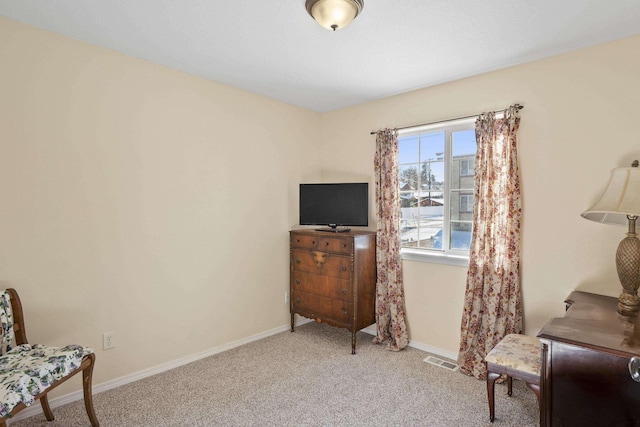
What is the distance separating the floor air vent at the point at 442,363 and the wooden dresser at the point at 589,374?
1206 millimetres

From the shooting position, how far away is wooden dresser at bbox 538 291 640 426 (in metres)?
1.48

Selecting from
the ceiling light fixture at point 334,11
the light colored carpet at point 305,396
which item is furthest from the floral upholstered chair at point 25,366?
the ceiling light fixture at point 334,11

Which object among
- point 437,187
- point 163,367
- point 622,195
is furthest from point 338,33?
point 163,367

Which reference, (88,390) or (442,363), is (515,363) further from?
(88,390)

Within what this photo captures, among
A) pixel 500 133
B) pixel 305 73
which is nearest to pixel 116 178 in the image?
pixel 305 73

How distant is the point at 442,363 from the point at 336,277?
117 cm

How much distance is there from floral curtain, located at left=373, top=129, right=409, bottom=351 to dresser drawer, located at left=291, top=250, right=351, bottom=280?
389mm

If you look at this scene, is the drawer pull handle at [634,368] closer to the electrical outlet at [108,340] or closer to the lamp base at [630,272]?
the lamp base at [630,272]

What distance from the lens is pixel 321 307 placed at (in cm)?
342

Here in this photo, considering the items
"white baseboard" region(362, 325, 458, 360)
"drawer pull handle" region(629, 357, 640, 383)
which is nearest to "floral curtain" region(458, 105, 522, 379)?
"white baseboard" region(362, 325, 458, 360)

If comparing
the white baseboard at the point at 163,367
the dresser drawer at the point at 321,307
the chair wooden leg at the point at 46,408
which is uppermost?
the dresser drawer at the point at 321,307

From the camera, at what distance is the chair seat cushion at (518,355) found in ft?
6.55

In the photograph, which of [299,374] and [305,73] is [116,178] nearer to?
[305,73]

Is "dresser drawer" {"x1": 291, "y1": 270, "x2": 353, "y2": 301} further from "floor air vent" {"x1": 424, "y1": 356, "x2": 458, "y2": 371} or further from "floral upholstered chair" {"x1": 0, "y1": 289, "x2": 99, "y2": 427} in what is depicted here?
"floral upholstered chair" {"x1": 0, "y1": 289, "x2": 99, "y2": 427}
